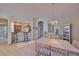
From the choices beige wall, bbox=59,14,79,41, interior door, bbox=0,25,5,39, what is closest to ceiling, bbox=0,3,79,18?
beige wall, bbox=59,14,79,41

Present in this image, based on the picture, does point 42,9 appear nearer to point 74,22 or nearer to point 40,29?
point 40,29

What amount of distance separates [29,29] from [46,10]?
44 centimetres

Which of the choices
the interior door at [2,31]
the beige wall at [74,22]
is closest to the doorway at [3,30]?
the interior door at [2,31]

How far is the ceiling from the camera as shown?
2.26 metres

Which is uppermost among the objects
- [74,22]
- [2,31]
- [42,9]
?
[42,9]

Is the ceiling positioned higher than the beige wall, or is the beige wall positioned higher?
the ceiling

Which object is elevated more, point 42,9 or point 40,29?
point 42,9

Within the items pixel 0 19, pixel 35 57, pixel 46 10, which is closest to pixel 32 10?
pixel 46 10

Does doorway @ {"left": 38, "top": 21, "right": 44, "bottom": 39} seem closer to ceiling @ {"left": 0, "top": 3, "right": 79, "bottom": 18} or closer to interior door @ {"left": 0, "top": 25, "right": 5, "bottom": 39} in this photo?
ceiling @ {"left": 0, "top": 3, "right": 79, "bottom": 18}

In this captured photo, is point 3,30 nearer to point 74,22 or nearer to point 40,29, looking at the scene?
point 40,29

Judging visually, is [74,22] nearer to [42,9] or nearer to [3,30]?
[42,9]

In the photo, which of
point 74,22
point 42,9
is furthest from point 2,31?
point 74,22

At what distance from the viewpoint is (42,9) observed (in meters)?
2.29

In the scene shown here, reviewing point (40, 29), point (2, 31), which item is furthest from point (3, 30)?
point (40, 29)
